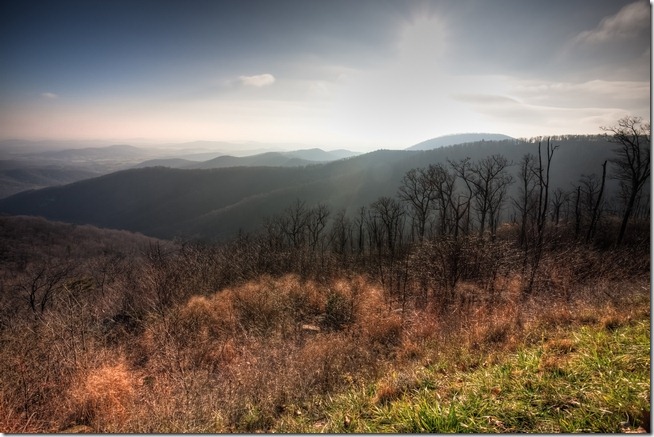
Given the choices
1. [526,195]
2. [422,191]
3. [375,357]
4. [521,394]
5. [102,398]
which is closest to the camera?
[521,394]

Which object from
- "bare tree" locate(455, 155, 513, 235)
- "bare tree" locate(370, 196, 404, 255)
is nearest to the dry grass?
"bare tree" locate(455, 155, 513, 235)

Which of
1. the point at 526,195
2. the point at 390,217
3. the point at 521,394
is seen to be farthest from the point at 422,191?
the point at 521,394

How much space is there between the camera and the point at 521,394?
3451 mm

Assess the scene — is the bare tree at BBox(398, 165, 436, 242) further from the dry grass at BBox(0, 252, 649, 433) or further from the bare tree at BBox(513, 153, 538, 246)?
the dry grass at BBox(0, 252, 649, 433)

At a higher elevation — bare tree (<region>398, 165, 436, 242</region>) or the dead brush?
bare tree (<region>398, 165, 436, 242</region>)

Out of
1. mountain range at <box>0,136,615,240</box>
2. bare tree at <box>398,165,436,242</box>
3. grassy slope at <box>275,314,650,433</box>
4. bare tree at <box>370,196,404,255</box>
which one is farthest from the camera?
mountain range at <box>0,136,615,240</box>

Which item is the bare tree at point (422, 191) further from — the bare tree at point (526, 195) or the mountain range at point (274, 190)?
the mountain range at point (274, 190)

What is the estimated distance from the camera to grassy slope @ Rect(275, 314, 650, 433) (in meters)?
2.98

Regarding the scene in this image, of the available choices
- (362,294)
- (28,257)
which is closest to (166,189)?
(28,257)

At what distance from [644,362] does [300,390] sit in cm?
511

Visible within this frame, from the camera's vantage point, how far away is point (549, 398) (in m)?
3.26

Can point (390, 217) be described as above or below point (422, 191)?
below

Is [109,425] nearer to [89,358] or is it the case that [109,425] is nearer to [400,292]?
[89,358]

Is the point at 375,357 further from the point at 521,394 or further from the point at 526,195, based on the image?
the point at 526,195
